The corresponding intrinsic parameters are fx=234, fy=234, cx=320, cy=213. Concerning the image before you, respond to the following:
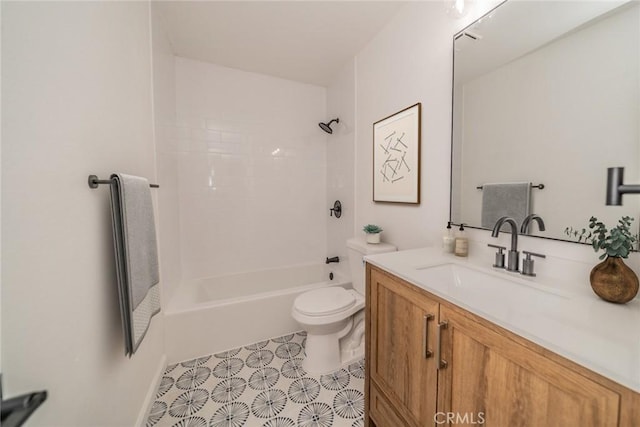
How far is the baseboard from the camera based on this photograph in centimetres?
120

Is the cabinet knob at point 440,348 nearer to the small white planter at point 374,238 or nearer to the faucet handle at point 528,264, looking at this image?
the faucet handle at point 528,264

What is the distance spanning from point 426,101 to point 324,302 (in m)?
1.47

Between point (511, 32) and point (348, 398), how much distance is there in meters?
2.07

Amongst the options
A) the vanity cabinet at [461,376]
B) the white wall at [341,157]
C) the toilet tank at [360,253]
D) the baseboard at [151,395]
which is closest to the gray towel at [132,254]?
the baseboard at [151,395]

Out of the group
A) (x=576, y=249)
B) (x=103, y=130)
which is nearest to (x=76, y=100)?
(x=103, y=130)

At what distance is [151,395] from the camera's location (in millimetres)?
1352

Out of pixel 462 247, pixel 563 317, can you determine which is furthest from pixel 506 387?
pixel 462 247

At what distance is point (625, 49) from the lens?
749 mm

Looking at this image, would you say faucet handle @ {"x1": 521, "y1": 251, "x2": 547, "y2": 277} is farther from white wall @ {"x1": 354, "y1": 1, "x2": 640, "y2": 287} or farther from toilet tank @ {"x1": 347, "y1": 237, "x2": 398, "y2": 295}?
toilet tank @ {"x1": 347, "y1": 237, "x2": 398, "y2": 295}

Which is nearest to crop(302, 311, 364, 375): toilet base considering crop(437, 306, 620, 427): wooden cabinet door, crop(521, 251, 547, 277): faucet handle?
crop(437, 306, 620, 427): wooden cabinet door

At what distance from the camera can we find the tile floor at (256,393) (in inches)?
49.7

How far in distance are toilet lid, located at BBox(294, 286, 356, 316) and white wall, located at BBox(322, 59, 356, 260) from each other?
0.76 meters

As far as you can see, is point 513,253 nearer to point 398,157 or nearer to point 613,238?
Answer: point 613,238

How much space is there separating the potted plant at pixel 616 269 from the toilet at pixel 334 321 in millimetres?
1052
